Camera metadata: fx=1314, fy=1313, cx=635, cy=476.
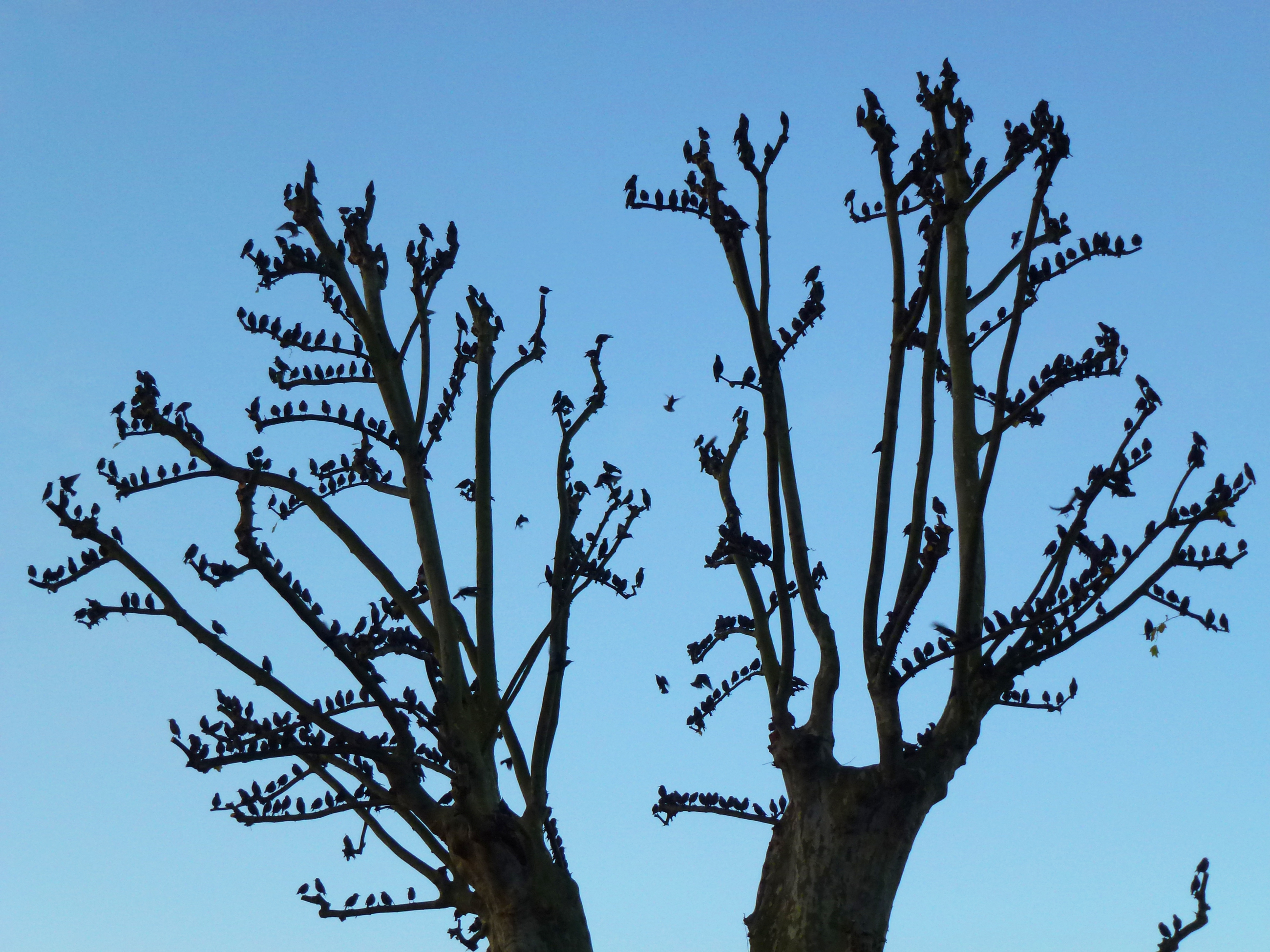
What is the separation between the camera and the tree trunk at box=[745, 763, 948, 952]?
19.5 feet

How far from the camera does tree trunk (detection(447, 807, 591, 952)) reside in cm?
650

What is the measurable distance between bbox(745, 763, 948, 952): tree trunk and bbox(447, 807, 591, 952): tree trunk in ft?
3.10

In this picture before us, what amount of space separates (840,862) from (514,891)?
1645 mm

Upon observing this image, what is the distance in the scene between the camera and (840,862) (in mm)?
6066

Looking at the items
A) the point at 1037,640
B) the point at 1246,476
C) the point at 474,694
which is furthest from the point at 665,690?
the point at 1246,476

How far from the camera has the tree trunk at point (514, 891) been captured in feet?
21.3

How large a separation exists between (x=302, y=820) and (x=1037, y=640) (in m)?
3.85

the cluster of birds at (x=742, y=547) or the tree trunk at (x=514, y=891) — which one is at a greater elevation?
the cluster of birds at (x=742, y=547)

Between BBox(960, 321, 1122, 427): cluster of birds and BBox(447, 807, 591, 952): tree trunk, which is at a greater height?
BBox(960, 321, 1122, 427): cluster of birds

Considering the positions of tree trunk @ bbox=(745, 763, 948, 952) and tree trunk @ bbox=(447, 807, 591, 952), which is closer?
tree trunk @ bbox=(745, 763, 948, 952)

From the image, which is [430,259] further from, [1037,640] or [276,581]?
[1037,640]

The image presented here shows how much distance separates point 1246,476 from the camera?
6.13 m

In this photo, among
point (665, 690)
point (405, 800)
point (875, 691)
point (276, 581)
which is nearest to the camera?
point (276, 581)

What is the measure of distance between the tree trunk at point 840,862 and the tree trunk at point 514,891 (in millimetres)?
946
